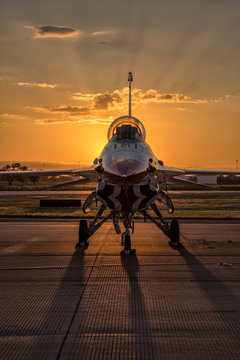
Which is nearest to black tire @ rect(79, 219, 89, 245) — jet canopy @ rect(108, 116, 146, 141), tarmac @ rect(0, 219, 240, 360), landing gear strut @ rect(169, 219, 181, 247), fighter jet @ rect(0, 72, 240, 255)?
fighter jet @ rect(0, 72, 240, 255)

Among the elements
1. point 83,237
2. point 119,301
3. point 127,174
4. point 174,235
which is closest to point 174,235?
point 174,235

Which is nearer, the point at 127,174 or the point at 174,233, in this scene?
the point at 127,174

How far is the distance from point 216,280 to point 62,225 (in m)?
11.1

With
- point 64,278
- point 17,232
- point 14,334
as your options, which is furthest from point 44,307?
point 17,232

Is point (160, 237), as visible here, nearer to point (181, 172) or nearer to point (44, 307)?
point (181, 172)

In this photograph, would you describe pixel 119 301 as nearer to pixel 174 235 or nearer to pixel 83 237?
pixel 83 237

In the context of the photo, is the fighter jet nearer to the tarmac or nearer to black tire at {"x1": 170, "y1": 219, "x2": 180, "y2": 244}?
black tire at {"x1": 170, "y1": 219, "x2": 180, "y2": 244}

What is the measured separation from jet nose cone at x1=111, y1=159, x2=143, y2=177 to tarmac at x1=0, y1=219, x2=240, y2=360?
2.39 meters

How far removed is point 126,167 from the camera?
8.70 m

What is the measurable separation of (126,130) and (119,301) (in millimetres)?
5411

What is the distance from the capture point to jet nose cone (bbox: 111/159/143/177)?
8680mm

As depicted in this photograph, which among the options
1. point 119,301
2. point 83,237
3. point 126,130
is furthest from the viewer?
→ point 83,237

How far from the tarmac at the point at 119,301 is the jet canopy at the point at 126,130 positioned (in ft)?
11.2

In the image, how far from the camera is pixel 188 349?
16.2ft
